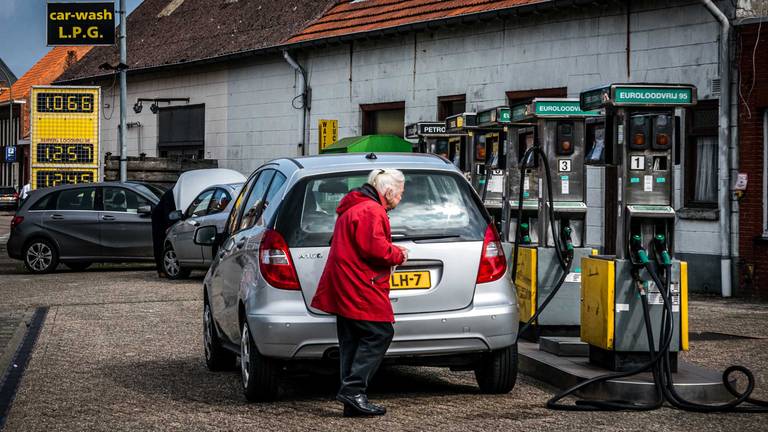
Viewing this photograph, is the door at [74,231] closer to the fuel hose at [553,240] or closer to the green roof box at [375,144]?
the green roof box at [375,144]

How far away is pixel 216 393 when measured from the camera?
372 inches

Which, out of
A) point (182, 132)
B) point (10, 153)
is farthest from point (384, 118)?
point (10, 153)

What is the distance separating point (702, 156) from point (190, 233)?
26.1 feet

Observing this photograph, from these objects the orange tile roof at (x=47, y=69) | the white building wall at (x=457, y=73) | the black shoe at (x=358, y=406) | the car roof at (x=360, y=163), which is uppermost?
the orange tile roof at (x=47, y=69)

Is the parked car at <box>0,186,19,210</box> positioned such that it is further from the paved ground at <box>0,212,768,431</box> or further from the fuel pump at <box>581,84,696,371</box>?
the fuel pump at <box>581,84,696,371</box>

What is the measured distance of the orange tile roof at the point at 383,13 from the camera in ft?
82.3

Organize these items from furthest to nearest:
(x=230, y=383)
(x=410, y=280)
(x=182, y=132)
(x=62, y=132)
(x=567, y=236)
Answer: (x=182, y=132), (x=62, y=132), (x=567, y=236), (x=230, y=383), (x=410, y=280)

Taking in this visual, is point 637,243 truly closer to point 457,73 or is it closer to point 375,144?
point 375,144

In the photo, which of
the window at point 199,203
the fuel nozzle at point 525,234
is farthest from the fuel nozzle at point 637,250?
the window at point 199,203

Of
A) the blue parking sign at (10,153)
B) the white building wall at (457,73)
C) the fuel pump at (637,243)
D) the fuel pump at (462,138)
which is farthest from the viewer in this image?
the blue parking sign at (10,153)

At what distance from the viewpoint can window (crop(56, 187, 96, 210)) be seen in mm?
23625

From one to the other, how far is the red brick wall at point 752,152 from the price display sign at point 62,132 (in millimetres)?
18645

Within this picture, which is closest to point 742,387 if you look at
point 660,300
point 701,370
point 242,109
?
point 701,370

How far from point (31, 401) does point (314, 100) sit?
883 inches
